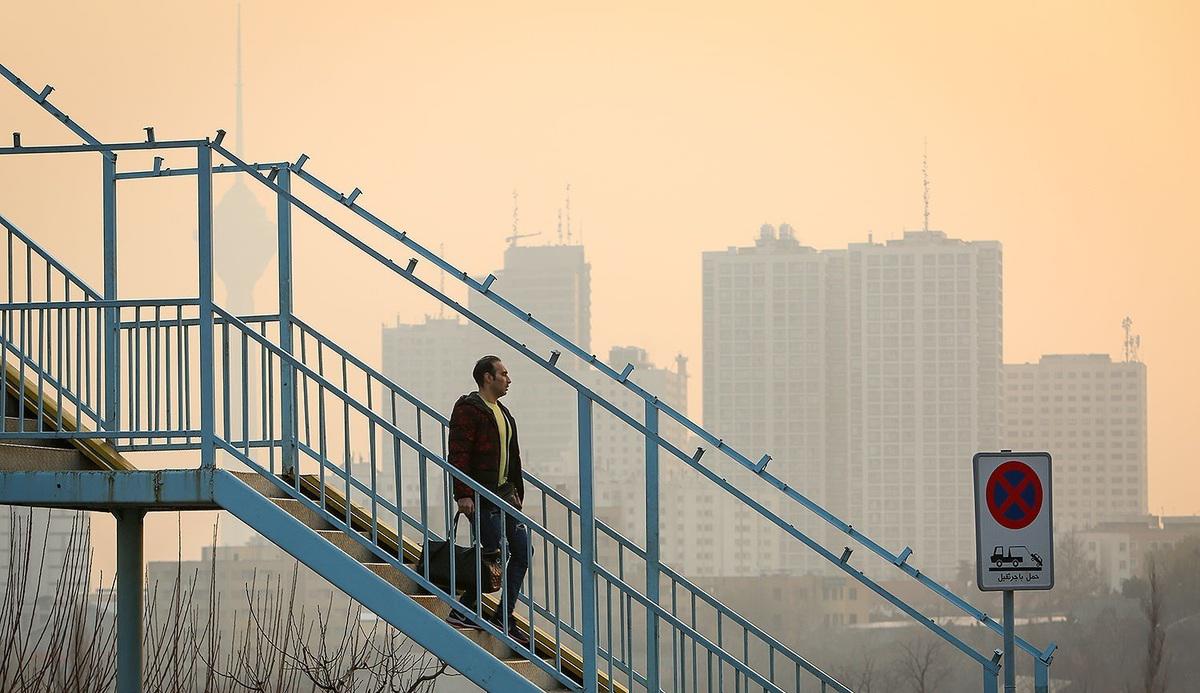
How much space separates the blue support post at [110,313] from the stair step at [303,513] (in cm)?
85

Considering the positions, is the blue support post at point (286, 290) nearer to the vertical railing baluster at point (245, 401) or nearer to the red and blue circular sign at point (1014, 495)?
the vertical railing baluster at point (245, 401)

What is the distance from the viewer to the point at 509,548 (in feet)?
27.9

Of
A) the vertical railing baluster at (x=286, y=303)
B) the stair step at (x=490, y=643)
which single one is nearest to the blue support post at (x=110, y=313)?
the vertical railing baluster at (x=286, y=303)

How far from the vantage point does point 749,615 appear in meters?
107

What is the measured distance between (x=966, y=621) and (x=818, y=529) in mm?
14753

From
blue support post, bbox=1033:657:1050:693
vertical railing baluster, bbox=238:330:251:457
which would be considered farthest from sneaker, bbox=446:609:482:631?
blue support post, bbox=1033:657:1050:693

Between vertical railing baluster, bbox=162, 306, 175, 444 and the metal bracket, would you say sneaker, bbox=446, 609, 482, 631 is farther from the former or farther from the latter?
the metal bracket

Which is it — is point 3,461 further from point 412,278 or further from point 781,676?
point 781,676

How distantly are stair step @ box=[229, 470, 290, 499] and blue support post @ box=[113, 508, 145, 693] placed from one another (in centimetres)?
205

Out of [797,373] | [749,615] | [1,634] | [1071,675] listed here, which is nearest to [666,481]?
[797,373]

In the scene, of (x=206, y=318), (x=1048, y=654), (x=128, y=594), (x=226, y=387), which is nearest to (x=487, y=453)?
(x=226, y=387)

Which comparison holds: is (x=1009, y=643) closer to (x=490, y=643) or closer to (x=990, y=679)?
(x=990, y=679)

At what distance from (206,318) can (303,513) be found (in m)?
1.20

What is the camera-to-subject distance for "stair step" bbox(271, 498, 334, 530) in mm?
8445
